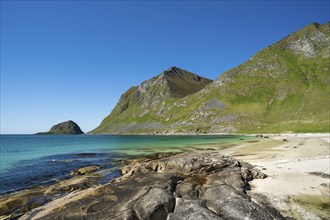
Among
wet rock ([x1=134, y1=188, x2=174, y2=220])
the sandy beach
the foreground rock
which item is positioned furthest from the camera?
the sandy beach

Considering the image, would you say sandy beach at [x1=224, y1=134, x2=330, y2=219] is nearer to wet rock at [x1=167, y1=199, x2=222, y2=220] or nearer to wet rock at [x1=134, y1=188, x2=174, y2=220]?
wet rock at [x1=167, y1=199, x2=222, y2=220]

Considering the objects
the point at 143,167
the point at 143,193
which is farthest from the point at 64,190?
the point at 143,193

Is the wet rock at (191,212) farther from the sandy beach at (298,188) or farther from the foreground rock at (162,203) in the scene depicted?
the sandy beach at (298,188)

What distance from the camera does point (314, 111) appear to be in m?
143

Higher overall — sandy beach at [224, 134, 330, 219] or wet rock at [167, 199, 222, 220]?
wet rock at [167, 199, 222, 220]

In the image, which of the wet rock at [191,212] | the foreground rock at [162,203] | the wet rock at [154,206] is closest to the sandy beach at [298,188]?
the foreground rock at [162,203]

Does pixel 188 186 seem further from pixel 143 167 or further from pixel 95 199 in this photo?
pixel 143 167

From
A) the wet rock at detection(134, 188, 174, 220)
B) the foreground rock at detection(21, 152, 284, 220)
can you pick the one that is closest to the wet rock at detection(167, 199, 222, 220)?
the foreground rock at detection(21, 152, 284, 220)

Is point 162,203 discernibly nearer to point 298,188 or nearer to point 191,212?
point 191,212

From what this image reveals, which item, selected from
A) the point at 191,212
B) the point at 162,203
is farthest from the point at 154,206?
the point at 191,212

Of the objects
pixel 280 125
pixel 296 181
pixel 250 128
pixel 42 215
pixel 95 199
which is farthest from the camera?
pixel 250 128

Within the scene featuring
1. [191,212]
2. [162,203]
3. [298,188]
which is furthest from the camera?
[298,188]

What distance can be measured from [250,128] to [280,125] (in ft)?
78.9

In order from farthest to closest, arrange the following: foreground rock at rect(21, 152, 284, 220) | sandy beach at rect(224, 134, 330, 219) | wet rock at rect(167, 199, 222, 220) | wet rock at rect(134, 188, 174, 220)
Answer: sandy beach at rect(224, 134, 330, 219) < wet rock at rect(134, 188, 174, 220) < foreground rock at rect(21, 152, 284, 220) < wet rock at rect(167, 199, 222, 220)
